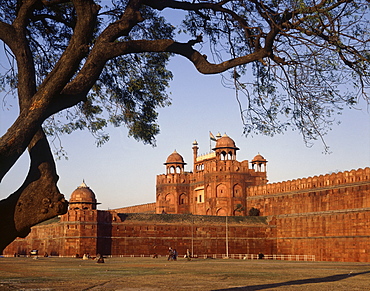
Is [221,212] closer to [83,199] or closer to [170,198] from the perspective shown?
[170,198]

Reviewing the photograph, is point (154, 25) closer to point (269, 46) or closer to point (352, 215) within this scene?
point (269, 46)

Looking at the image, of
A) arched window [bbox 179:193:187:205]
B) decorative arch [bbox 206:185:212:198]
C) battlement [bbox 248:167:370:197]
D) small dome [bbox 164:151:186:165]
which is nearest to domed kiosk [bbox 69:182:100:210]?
decorative arch [bbox 206:185:212:198]

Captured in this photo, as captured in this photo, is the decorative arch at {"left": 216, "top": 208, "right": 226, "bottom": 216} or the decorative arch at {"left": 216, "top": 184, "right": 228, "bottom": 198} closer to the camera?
the decorative arch at {"left": 216, "top": 208, "right": 226, "bottom": 216}

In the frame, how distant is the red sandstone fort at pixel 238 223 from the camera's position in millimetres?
37625

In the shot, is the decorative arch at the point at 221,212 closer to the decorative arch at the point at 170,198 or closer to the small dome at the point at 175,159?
the decorative arch at the point at 170,198

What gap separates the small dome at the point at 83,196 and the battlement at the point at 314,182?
14651mm

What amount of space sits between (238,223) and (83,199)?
12.8 m

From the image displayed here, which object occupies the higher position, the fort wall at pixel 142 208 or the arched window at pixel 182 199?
the arched window at pixel 182 199

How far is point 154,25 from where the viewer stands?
28.6 feet

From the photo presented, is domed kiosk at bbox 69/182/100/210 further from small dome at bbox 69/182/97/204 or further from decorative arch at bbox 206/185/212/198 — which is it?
decorative arch at bbox 206/185/212/198

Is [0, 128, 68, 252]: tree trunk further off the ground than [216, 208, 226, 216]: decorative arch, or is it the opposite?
[216, 208, 226, 216]: decorative arch

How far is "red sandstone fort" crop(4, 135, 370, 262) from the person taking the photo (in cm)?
3762

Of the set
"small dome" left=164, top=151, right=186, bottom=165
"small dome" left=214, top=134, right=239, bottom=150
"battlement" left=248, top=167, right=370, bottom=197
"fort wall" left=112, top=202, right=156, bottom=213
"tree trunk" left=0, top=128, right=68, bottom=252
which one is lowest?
"tree trunk" left=0, top=128, right=68, bottom=252

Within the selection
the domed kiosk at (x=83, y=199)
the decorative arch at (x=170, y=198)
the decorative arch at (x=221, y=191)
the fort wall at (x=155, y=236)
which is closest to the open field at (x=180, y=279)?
the fort wall at (x=155, y=236)
